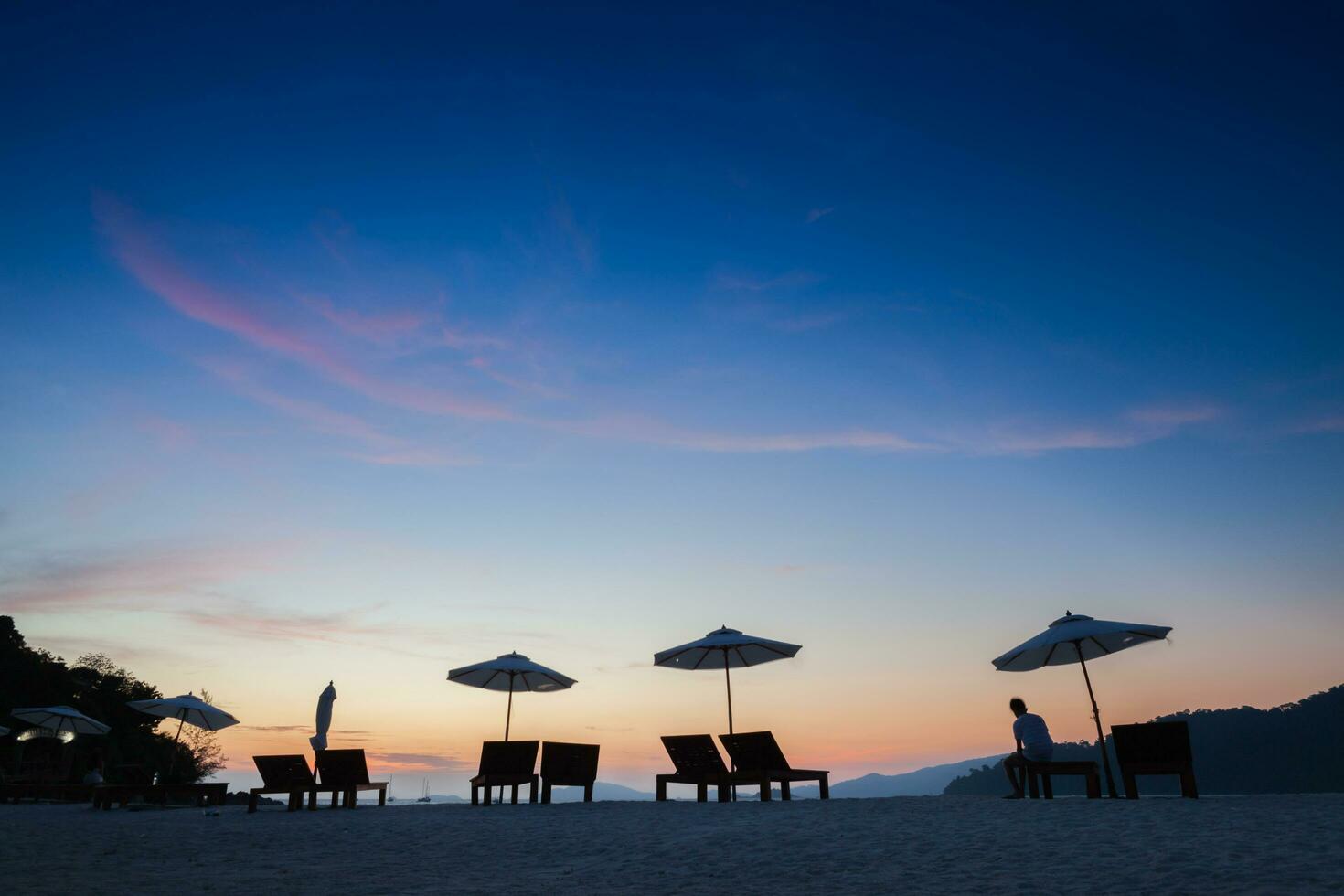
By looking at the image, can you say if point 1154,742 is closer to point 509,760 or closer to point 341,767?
point 509,760

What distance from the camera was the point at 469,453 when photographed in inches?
869

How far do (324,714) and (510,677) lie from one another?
4034 millimetres

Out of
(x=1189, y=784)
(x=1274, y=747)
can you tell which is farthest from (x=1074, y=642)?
(x=1274, y=747)

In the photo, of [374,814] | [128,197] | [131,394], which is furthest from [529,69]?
[374,814]

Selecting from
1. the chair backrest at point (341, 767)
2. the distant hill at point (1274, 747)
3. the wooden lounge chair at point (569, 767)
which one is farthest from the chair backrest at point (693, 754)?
the distant hill at point (1274, 747)

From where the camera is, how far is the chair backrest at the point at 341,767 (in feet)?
44.8

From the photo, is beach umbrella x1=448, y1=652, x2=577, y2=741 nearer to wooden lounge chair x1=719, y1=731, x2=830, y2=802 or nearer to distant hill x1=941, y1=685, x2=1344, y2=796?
wooden lounge chair x1=719, y1=731, x2=830, y2=802

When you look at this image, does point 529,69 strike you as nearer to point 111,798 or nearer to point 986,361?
point 986,361

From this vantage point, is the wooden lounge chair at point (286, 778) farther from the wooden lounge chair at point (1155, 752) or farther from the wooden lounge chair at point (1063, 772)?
the wooden lounge chair at point (1155, 752)

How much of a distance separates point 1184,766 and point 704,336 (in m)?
13.7

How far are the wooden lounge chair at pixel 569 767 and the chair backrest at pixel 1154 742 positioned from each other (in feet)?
27.9

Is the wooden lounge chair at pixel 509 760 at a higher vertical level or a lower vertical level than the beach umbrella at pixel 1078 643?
lower

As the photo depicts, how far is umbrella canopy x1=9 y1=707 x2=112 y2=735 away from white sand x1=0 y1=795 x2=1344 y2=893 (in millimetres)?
14260

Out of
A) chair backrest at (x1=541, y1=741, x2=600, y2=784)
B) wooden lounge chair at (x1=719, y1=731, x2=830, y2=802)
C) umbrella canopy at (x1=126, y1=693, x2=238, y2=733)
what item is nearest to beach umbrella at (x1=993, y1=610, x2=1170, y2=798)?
wooden lounge chair at (x1=719, y1=731, x2=830, y2=802)
